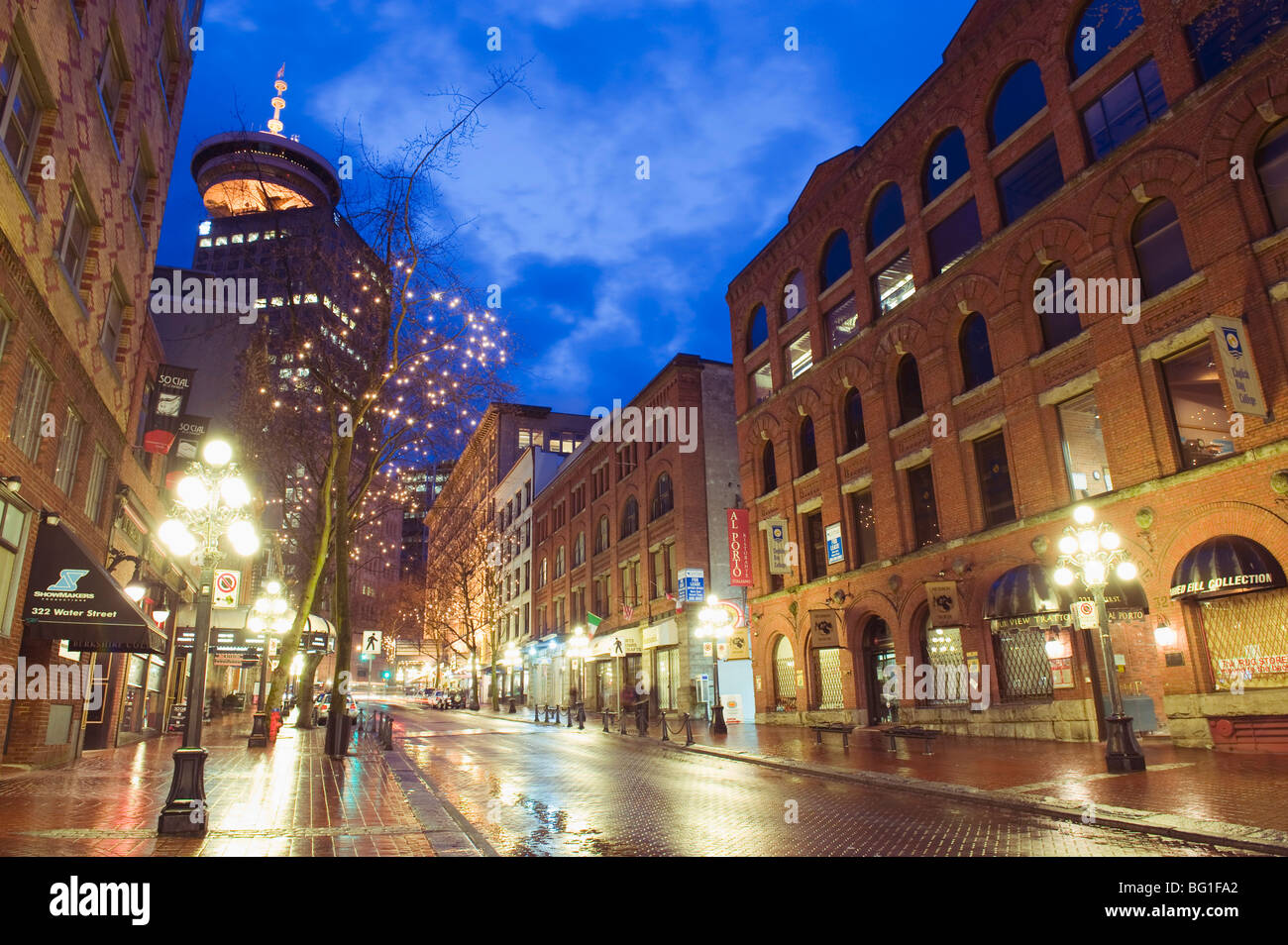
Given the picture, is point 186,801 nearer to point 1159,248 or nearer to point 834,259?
point 1159,248

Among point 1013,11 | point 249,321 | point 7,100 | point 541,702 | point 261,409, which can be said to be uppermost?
point 1013,11

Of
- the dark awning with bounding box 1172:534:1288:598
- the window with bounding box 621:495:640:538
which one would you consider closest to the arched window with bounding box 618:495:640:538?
the window with bounding box 621:495:640:538

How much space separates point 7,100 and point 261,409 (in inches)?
805

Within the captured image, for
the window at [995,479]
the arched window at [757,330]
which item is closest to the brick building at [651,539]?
the arched window at [757,330]

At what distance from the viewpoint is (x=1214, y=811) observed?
9.07m

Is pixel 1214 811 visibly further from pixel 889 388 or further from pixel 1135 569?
pixel 889 388

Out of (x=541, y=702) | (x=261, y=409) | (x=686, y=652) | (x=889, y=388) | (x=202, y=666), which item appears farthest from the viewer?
(x=541, y=702)

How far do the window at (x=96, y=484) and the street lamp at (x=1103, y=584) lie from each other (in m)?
19.9

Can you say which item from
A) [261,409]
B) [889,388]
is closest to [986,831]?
[889,388]

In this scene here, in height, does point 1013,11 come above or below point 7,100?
above

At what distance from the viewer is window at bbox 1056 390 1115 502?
19.1 m

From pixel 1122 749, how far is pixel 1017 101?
59.2 feet

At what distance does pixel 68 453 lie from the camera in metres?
15.6

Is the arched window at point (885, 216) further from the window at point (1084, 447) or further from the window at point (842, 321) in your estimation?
the window at point (1084, 447)
